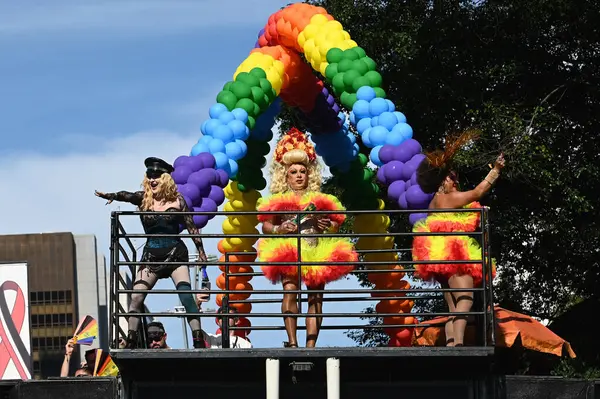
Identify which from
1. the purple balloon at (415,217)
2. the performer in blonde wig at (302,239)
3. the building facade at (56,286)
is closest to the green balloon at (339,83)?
the performer in blonde wig at (302,239)

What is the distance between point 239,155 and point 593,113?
8094 millimetres

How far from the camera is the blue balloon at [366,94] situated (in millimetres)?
15211

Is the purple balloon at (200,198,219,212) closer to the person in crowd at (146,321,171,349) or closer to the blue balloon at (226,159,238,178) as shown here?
the blue balloon at (226,159,238,178)

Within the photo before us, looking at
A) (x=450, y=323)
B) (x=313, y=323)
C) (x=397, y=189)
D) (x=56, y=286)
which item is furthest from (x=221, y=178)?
(x=56, y=286)

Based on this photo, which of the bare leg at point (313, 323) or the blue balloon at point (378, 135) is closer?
→ the bare leg at point (313, 323)

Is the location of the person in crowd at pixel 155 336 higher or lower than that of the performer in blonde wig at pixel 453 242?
lower

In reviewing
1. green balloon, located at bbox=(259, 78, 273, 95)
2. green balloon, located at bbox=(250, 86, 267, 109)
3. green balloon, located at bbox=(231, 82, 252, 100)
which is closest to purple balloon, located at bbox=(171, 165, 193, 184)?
green balloon, located at bbox=(231, 82, 252, 100)

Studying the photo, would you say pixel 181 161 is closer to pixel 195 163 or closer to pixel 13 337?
pixel 195 163

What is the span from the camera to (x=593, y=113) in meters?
21.5

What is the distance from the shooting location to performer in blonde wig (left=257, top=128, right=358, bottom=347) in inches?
469

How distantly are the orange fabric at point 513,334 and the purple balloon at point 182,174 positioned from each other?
9.60 feet

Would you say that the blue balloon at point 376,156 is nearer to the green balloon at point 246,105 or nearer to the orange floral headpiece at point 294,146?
the orange floral headpiece at point 294,146

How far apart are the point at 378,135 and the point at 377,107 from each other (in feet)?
1.27

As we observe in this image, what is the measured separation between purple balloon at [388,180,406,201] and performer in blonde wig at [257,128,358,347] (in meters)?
1.24
